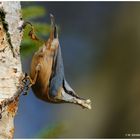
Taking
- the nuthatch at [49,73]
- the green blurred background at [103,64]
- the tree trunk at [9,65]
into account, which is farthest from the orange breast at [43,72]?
the green blurred background at [103,64]

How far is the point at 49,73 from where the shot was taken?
2264 millimetres

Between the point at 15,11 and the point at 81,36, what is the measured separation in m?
3.87

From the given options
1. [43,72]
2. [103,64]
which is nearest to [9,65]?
[43,72]

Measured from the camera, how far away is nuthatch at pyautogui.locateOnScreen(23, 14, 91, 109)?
226 cm

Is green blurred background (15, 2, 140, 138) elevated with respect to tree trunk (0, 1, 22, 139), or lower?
lower

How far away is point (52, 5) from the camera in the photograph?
584 centimetres

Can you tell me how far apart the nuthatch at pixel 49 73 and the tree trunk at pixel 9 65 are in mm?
177

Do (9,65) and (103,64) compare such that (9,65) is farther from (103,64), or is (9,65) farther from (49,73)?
(103,64)

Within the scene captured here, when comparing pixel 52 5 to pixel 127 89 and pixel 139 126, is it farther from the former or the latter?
pixel 139 126

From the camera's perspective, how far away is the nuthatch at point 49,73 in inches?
89.0

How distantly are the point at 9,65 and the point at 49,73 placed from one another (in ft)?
0.89

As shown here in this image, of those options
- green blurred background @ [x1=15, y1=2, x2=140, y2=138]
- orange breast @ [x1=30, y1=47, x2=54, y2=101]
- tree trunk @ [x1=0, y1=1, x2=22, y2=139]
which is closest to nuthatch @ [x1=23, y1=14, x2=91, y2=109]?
orange breast @ [x1=30, y1=47, x2=54, y2=101]

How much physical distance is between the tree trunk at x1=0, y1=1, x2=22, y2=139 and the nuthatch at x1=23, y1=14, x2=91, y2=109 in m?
0.18

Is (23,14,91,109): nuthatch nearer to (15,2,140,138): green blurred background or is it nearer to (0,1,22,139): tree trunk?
(0,1,22,139): tree trunk
